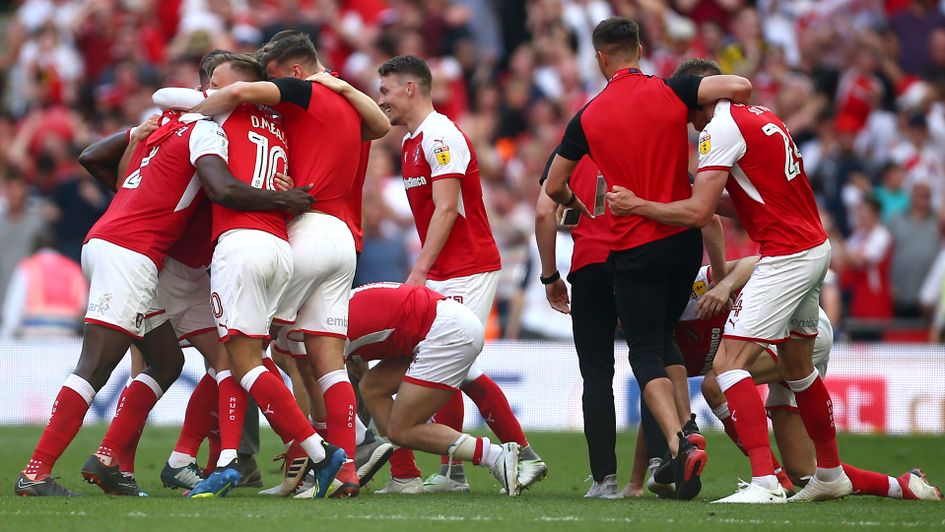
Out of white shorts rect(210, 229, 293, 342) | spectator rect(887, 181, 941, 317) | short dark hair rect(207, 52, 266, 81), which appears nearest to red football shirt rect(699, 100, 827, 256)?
white shorts rect(210, 229, 293, 342)

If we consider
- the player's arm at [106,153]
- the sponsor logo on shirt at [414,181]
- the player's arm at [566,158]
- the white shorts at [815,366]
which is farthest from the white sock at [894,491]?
the player's arm at [106,153]

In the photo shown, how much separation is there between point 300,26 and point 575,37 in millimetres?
3627

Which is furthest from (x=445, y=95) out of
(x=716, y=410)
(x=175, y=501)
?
(x=175, y=501)

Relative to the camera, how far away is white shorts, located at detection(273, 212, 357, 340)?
782 cm

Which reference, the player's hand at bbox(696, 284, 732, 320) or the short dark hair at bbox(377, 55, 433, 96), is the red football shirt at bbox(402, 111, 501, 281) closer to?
the short dark hair at bbox(377, 55, 433, 96)

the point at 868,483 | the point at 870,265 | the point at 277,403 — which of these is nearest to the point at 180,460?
the point at 277,403

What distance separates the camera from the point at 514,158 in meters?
17.7

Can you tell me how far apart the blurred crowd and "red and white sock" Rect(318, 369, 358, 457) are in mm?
5951

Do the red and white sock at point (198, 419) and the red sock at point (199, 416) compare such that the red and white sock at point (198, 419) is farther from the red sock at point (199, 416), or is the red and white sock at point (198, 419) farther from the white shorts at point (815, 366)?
the white shorts at point (815, 366)

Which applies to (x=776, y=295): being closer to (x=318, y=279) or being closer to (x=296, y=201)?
(x=318, y=279)

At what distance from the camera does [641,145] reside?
789 cm

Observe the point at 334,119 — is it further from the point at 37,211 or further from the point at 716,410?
the point at 37,211

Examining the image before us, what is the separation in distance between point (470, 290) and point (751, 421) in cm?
224

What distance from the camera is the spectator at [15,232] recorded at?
16.0m
